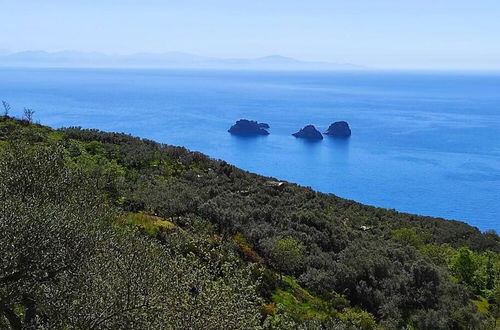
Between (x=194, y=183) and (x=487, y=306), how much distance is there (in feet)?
79.6

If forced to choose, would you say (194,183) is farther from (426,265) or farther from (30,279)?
(30,279)

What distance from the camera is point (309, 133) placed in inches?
5468

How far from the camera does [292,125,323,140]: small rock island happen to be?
455ft

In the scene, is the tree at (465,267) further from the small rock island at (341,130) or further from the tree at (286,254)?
the small rock island at (341,130)

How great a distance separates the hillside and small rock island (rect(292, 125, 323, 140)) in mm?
86920

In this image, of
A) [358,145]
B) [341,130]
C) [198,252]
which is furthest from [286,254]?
[341,130]

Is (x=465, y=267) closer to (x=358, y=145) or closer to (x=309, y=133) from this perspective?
(x=358, y=145)

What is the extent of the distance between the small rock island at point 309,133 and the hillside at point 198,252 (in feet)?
285

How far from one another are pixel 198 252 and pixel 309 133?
119m

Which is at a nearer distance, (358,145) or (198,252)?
(198,252)

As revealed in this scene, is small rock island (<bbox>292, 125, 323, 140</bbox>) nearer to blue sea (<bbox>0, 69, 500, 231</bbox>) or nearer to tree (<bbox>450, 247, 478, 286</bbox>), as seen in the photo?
blue sea (<bbox>0, 69, 500, 231</bbox>)

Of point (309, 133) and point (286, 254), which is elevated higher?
point (286, 254)

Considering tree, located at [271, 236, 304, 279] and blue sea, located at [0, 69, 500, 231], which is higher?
tree, located at [271, 236, 304, 279]

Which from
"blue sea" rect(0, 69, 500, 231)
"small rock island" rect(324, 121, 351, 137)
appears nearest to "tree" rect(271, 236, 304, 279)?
"blue sea" rect(0, 69, 500, 231)
